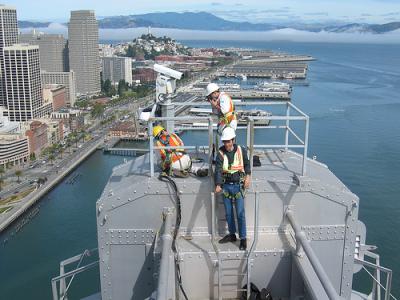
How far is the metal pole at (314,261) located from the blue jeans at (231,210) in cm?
18

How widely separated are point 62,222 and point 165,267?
40.1 feet

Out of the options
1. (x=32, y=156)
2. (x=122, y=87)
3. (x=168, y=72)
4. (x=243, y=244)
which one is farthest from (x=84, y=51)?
(x=243, y=244)

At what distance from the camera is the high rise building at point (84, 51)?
130ft

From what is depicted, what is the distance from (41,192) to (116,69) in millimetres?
28356

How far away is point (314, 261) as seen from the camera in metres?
1.41

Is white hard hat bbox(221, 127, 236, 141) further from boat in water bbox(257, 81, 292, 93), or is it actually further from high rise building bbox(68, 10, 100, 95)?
high rise building bbox(68, 10, 100, 95)

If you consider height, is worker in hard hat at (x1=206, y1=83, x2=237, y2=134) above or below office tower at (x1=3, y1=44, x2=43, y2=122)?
above

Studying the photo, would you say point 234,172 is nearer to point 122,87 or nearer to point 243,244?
point 243,244

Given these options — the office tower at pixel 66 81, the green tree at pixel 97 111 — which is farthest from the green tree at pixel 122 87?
the green tree at pixel 97 111

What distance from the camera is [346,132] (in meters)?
19.6

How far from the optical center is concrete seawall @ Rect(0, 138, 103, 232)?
44.6 feet

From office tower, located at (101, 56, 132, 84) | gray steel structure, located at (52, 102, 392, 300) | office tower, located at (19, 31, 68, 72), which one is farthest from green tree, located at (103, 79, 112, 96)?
gray steel structure, located at (52, 102, 392, 300)

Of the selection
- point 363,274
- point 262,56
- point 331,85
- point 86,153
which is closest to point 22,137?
point 86,153

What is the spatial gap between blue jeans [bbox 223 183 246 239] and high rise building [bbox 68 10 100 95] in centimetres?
3896
